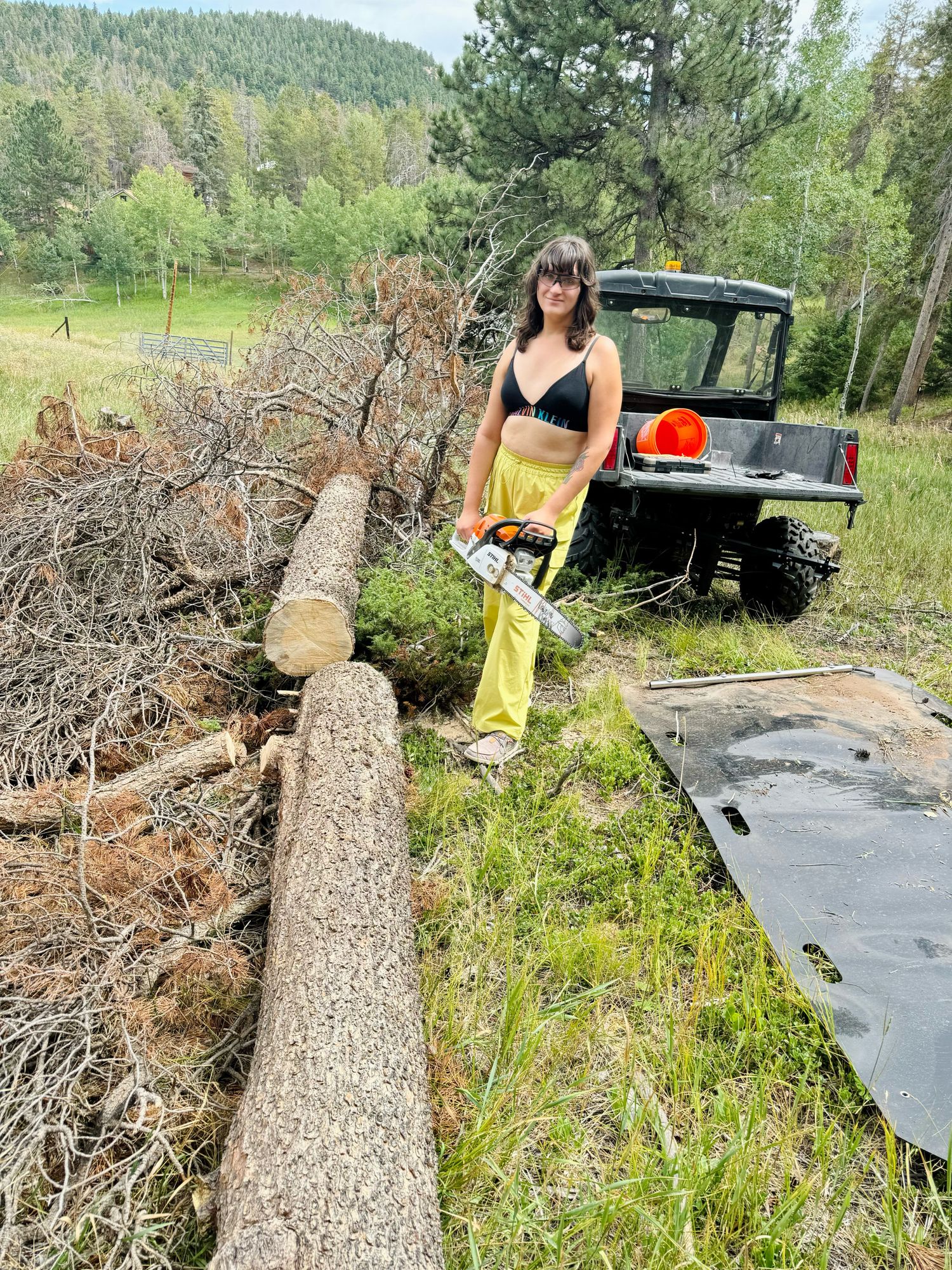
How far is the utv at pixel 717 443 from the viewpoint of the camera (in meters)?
5.00

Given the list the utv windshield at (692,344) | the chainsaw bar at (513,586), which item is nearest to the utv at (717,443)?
the utv windshield at (692,344)

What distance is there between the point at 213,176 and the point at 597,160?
79426mm

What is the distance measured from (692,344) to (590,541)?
62.3 inches

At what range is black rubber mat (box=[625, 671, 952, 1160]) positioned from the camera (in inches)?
83.7

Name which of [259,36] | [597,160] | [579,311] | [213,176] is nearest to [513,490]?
[579,311]

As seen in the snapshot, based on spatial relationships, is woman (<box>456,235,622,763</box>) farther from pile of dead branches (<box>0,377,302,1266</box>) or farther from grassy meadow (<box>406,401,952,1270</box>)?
pile of dead branches (<box>0,377,302,1266</box>)

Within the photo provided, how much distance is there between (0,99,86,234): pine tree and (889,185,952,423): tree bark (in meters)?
69.7

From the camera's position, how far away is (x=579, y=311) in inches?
116

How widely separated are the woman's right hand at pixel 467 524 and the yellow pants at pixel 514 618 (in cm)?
11

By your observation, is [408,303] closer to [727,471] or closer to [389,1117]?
[727,471]

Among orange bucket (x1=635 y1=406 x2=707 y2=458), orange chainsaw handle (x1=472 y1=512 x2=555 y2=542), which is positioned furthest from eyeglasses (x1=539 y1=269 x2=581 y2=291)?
orange bucket (x1=635 y1=406 x2=707 y2=458)

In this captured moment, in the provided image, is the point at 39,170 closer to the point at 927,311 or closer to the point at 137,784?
the point at 927,311

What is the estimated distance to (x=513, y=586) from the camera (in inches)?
113

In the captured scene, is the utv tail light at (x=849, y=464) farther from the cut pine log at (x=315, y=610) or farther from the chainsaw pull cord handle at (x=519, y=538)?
the cut pine log at (x=315, y=610)
